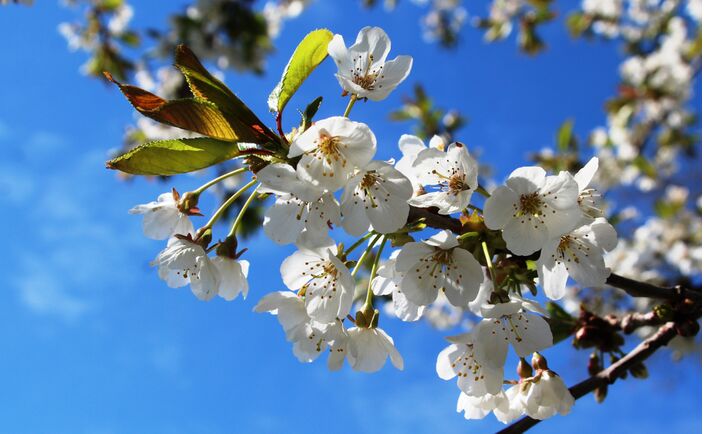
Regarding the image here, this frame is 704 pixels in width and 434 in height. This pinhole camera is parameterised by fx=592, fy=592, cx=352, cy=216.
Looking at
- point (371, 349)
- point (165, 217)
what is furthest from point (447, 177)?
point (165, 217)

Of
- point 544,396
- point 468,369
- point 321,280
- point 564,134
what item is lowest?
point 544,396

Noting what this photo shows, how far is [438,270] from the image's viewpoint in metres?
1.27

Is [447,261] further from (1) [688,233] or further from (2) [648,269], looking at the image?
(1) [688,233]

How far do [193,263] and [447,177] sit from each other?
63 centimetres

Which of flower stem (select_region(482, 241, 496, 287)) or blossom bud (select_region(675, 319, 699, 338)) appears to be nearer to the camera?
flower stem (select_region(482, 241, 496, 287))

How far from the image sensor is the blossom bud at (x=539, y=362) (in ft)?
4.80

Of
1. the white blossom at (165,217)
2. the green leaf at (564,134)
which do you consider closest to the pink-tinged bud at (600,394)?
the white blossom at (165,217)

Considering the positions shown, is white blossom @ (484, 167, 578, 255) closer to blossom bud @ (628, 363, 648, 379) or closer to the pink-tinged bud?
the pink-tinged bud

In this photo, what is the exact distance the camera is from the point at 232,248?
1462mm

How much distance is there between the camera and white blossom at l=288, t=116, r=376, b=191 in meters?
1.16

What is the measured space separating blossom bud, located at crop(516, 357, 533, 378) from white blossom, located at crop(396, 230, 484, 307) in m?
0.32

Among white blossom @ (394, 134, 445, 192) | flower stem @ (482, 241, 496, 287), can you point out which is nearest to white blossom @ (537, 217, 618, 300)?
flower stem @ (482, 241, 496, 287)

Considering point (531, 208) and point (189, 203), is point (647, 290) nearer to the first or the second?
point (531, 208)

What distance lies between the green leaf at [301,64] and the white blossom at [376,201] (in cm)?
28
